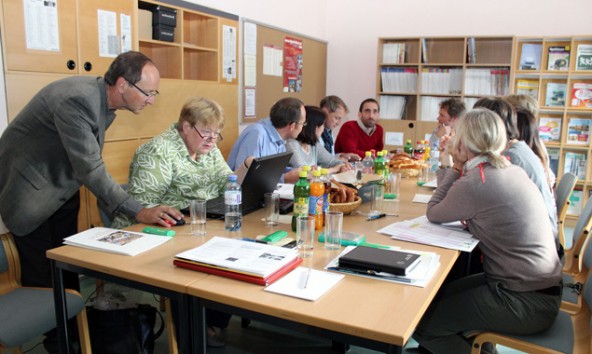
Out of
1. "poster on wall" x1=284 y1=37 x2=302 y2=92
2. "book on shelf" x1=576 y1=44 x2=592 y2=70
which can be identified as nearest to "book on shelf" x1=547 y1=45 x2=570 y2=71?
"book on shelf" x1=576 y1=44 x2=592 y2=70

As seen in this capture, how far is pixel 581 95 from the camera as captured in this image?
5.41 m

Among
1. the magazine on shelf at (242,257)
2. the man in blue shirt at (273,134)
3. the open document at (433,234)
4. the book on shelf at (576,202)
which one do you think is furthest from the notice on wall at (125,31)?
the book on shelf at (576,202)

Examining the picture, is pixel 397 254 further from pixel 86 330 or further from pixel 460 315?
pixel 86 330

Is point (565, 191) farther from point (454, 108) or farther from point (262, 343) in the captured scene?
point (262, 343)

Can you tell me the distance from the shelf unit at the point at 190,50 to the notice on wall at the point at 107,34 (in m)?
0.51

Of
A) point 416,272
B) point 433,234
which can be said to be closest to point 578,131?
point 433,234

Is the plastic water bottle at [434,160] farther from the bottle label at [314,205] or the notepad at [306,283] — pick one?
the notepad at [306,283]

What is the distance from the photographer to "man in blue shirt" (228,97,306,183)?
3256 mm

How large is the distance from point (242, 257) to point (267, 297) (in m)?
0.25

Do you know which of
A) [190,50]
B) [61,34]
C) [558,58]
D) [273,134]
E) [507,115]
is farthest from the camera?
[558,58]

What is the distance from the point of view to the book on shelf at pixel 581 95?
5375 mm

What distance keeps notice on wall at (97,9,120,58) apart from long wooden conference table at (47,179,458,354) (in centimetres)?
190

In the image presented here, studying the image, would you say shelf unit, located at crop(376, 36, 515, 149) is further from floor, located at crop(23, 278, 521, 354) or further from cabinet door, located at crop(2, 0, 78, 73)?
cabinet door, located at crop(2, 0, 78, 73)

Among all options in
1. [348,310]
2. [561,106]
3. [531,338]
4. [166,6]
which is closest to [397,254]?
[348,310]
